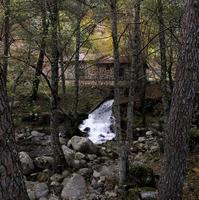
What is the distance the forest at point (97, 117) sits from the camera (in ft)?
19.4

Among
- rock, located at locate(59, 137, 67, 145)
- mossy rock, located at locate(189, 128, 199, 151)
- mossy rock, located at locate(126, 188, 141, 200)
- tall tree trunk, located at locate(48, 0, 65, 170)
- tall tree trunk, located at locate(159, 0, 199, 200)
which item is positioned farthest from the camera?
rock, located at locate(59, 137, 67, 145)

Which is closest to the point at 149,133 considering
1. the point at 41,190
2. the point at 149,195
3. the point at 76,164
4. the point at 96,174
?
the point at 76,164

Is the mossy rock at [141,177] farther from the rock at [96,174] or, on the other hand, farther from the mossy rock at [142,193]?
the rock at [96,174]

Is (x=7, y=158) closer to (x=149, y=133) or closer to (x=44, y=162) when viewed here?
(x=44, y=162)

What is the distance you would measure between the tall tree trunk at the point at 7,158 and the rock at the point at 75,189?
18.7 feet

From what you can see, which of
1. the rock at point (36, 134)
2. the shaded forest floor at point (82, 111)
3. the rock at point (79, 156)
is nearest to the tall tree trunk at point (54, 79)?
the shaded forest floor at point (82, 111)

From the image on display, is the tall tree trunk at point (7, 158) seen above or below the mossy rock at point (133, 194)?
above

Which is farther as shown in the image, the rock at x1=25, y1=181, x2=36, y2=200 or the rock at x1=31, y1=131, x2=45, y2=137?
the rock at x1=31, y1=131, x2=45, y2=137

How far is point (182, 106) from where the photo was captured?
5.96m

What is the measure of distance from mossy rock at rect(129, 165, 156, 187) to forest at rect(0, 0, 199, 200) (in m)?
0.02

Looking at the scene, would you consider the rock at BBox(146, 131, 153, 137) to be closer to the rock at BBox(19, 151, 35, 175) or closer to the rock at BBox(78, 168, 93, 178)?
the rock at BBox(78, 168, 93, 178)

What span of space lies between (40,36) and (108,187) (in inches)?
164

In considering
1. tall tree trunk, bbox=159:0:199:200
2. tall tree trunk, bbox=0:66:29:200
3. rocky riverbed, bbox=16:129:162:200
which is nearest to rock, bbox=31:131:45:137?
rocky riverbed, bbox=16:129:162:200

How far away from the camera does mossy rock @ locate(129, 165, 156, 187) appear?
28.6 feet
